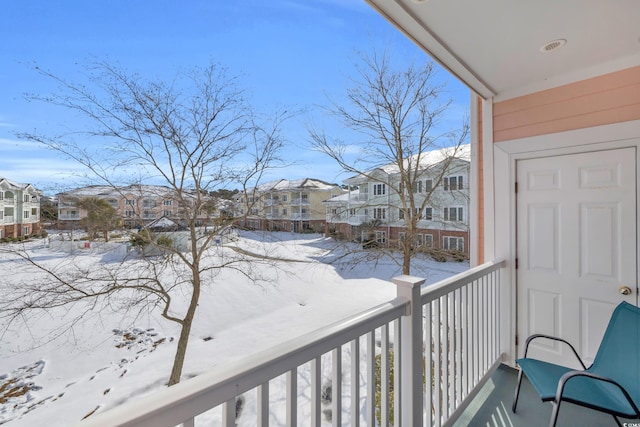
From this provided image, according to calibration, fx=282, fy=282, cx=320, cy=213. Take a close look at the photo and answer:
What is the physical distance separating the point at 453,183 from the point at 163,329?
8064 millimetres

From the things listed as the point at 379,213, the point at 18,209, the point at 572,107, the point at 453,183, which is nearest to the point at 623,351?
the point at 572,107

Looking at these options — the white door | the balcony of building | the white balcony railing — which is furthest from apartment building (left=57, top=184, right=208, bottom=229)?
the white door

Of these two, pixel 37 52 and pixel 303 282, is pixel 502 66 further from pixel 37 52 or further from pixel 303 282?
pixel 303 282

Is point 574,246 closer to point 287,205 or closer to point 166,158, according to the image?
point 287,205

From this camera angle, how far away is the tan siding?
6.94ft

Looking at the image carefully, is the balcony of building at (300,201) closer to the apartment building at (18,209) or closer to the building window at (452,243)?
the building window at (452,243)

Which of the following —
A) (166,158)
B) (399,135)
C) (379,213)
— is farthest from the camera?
(379,213)

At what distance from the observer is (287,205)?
7910mm

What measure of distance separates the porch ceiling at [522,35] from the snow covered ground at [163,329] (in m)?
2.25

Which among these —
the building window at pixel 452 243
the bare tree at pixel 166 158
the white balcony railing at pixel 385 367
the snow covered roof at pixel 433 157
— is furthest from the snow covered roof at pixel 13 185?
the building window at pixel 452 243

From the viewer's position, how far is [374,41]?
7020mm

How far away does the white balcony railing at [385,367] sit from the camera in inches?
25.0

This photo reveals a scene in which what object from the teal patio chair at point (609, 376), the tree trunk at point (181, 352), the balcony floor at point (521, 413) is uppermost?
the teal patio chair at point (609, 376)

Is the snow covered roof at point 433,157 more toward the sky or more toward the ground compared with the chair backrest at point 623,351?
more toward the sky
